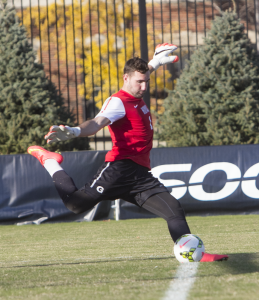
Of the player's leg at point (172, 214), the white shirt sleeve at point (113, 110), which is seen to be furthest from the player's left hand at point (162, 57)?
the player's leg at point (172, 214)

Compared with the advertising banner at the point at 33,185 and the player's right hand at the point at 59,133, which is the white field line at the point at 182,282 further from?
the advertising banner at the point at 33,185

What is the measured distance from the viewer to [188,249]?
4004 mm

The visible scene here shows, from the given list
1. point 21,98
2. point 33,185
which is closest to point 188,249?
point 33,185

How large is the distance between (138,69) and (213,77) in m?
6.53

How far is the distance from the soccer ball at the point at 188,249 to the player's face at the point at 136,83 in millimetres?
1415

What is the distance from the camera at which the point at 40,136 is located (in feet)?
33.7

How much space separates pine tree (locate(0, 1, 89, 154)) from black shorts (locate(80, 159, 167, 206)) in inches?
241

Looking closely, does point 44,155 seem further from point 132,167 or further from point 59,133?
point 59,133

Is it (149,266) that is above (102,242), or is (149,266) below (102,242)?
above

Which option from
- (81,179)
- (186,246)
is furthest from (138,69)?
(81,179)

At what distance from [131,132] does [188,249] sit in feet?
3.91

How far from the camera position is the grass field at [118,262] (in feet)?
10.5

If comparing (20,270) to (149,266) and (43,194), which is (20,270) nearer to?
(149,266)

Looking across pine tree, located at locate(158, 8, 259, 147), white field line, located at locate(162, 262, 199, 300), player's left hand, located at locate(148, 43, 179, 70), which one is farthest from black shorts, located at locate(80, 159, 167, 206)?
pine tree, located at locate(158, 8, 259, 147)
